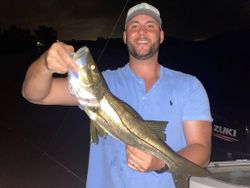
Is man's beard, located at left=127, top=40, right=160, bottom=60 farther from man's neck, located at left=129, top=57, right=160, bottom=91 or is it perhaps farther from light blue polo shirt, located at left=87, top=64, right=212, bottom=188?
light blue polo shirt, located at left=87, top=64, right=212, bottom=188

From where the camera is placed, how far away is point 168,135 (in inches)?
143

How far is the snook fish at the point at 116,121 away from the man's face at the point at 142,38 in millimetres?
720

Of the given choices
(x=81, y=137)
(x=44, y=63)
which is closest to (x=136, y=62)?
(x=44, y=63)

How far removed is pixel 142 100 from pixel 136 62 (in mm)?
354

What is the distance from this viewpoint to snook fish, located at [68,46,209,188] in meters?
2.87

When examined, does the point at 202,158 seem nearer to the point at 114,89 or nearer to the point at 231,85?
the point at 114,89

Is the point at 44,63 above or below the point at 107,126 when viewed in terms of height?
above

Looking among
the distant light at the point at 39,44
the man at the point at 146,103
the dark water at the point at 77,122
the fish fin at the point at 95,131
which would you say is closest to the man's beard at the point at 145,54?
the man at the point at 146,103

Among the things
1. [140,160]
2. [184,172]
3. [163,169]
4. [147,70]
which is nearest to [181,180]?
[184,172]

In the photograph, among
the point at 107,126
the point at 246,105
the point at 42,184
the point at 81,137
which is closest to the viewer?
the point at 107,126

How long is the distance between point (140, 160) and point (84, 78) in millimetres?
739

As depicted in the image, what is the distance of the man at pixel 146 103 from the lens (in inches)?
141

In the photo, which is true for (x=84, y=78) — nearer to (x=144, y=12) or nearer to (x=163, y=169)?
(x=163, y=169)

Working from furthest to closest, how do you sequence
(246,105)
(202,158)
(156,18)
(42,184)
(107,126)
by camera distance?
(42,184)
(246,105)
(156,18)
(202,158)
(107,126)
